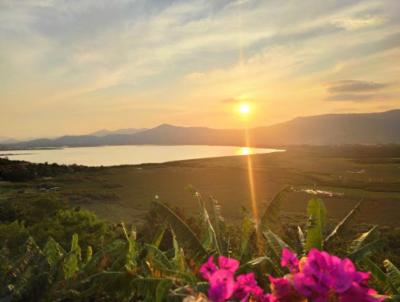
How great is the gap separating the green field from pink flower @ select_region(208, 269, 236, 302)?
25.5 meters

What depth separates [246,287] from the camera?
125 inches

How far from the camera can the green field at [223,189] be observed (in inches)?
1619

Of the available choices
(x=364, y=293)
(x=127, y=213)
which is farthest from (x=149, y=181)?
(x=364, y=293)

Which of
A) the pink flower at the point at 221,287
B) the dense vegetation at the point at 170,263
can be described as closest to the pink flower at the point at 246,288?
the pink flower at the point at 221,287

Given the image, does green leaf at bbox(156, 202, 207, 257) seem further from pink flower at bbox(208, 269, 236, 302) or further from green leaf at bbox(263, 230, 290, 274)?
pink flower at bbox(208, 269, 236, 302)

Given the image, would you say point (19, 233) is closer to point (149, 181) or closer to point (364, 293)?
point (364, 293)

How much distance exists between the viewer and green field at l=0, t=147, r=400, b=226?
41.1 metres

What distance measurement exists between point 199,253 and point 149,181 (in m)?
60.3

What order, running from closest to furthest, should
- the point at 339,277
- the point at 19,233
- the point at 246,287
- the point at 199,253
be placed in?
the point at 339,277
the point at 246,287
the point at 199,253
the point at 19,233

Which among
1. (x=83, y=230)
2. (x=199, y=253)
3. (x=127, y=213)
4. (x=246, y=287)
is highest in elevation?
(x=246, y=287)

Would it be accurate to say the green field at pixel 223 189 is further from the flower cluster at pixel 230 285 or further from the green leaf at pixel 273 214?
the flower cluster at pixel 230 285

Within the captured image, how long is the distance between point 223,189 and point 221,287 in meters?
54.3

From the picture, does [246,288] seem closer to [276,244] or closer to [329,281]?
[329,281]

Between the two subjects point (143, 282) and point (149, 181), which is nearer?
point (143, 282)
